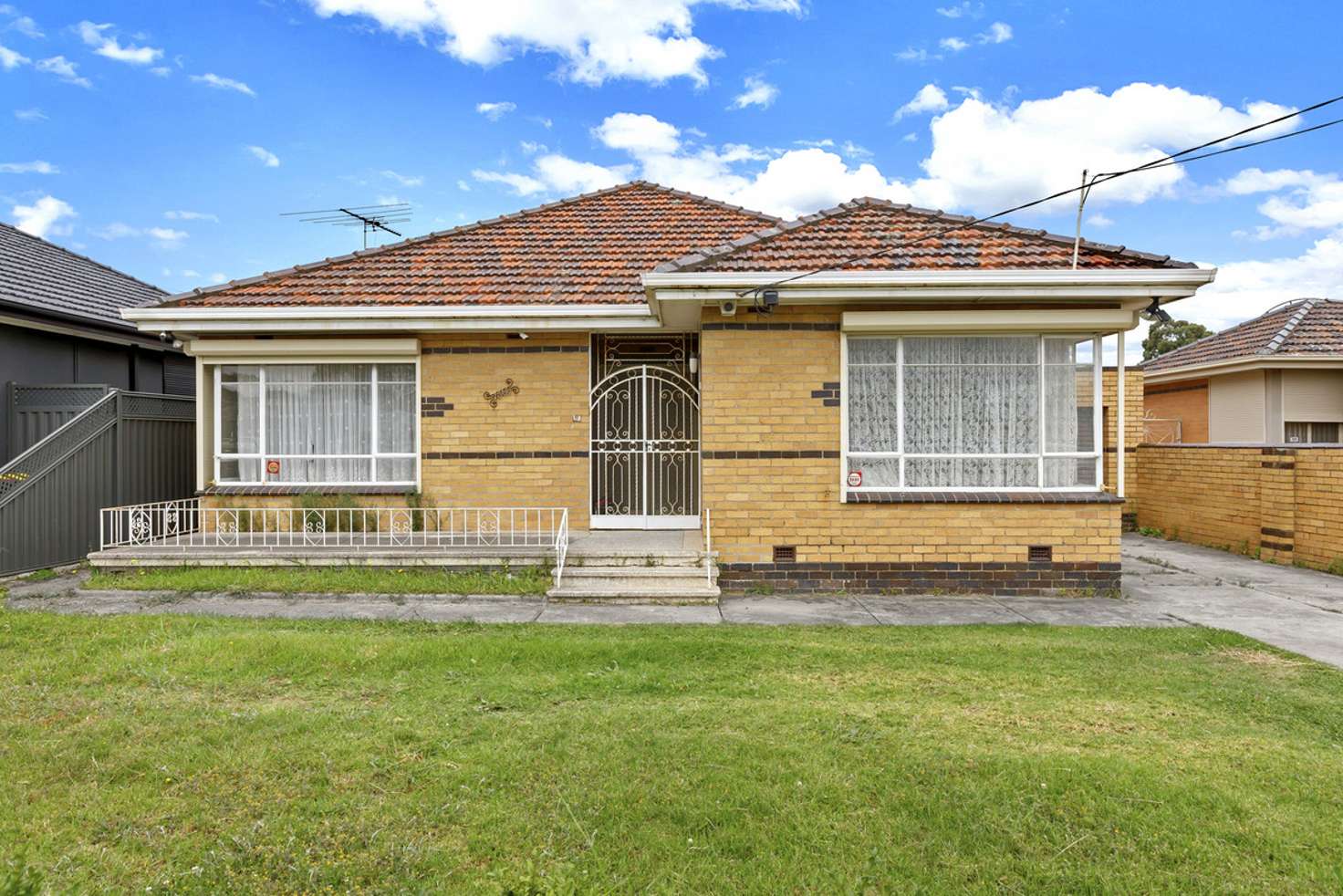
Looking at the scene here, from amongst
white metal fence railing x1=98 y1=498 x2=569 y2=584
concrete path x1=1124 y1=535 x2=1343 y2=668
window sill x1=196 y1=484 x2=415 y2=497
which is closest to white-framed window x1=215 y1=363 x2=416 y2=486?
window sill x1=196 y1=484 x2=415 y2=497

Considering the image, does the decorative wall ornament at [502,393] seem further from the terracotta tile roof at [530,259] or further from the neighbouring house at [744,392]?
the terracotta tile roof at [530,259]

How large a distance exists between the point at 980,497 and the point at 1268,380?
1232cm

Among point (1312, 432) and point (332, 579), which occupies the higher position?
point (1312, 432)

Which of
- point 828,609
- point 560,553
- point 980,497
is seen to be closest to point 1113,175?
point 980,497

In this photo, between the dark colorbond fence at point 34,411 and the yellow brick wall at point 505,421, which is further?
the dark colorbond fence at point 34,411

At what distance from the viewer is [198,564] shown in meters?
8.33

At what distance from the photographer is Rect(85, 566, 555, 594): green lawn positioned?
7.79 meters

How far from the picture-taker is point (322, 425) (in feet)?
32.3

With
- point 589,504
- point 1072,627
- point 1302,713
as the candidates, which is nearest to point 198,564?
point 589,504

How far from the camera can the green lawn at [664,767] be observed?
2871mm

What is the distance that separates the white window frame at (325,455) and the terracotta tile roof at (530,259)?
2.57 ft

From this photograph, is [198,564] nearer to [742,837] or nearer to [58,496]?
[58,496]

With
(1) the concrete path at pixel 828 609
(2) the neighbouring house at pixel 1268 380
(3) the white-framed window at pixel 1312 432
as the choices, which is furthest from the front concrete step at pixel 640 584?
(3) the white-framed window at pixel 1312 432

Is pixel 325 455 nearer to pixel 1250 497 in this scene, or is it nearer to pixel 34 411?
pixel 34 411
